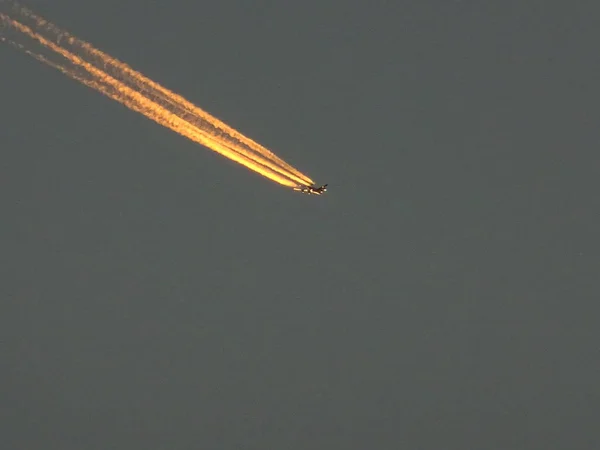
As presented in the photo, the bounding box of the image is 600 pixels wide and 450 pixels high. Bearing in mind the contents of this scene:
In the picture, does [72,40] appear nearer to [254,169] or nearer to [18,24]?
[18,24]

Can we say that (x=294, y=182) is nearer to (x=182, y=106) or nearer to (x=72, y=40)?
(x=182, y=106)

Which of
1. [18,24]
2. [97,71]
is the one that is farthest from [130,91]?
[18,24]

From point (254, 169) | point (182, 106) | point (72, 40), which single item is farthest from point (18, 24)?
point (254, 169)

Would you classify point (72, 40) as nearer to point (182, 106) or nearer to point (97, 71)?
point (97, 71)

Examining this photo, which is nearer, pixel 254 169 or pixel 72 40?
pixel 72 40

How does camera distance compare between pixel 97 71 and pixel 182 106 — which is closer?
pixel 97 71

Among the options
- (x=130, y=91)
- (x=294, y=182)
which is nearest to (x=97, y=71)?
(x=130, y=91)
